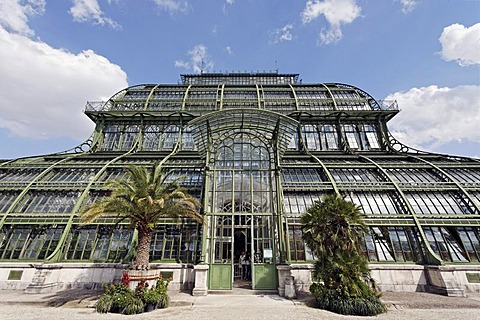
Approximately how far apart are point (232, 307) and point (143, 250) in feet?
20.7

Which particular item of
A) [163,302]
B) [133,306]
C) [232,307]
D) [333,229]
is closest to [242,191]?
[333,229]

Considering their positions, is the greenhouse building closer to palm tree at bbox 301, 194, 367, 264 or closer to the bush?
the bush

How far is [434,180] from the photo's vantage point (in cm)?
2117

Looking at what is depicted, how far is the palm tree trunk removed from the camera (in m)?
14.0

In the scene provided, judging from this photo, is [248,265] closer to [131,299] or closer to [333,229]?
[333,229]

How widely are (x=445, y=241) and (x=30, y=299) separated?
28782 millimetres

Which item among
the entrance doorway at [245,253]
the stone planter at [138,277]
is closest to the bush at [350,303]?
the entrance doorway at [245,253]

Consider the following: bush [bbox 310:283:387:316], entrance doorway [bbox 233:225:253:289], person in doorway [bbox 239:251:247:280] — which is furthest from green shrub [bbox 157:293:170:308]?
bush [bbox 310:283:387:316]

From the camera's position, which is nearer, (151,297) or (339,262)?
(151,297)

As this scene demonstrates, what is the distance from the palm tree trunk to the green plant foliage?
389 inches

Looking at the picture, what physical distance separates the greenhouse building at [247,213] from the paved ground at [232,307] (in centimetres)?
111

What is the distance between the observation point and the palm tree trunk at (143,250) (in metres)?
14.0

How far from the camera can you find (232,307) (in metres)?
12.9

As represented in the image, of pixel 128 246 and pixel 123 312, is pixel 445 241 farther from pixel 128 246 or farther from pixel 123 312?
pixel 128 246
